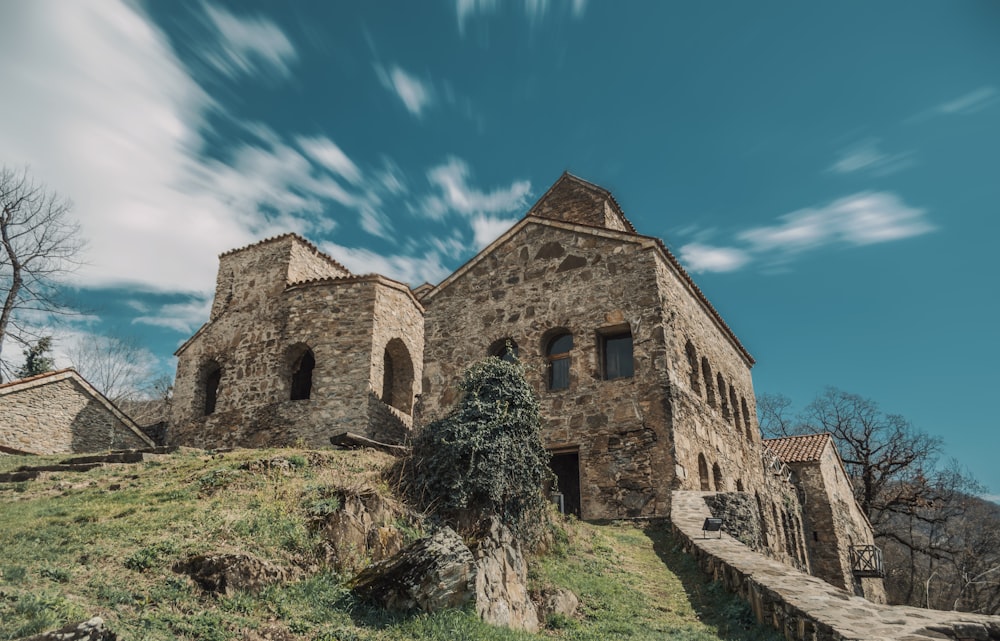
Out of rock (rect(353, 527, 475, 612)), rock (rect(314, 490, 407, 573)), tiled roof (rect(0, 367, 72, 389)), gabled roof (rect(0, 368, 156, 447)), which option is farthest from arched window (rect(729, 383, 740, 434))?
tiled roof (rect(0, 367, 72, 389))

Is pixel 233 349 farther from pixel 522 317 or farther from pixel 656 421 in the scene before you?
pixel 656 421

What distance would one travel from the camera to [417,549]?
287 inches

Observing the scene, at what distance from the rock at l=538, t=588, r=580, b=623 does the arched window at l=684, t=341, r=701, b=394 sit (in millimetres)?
8886

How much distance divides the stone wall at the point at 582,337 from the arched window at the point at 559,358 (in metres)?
0.22

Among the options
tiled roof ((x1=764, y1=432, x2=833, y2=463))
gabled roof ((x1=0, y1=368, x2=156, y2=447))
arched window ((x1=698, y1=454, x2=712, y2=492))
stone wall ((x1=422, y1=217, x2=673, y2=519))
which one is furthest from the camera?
tiled roof ((x1=764, y1=432, x2=833, y2=463))

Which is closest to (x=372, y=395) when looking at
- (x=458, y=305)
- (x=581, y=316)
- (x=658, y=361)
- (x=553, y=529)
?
(x=458, y=305)

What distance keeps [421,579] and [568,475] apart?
8688mm

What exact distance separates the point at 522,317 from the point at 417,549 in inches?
388

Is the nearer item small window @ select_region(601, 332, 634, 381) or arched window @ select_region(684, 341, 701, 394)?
small window @ select_region(601, 332, 634, 381)

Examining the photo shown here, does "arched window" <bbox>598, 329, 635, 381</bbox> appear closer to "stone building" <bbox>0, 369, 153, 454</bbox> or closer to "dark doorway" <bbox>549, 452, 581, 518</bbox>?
"dark doorway" <bbox>549, 452, 581, 518</bbox>

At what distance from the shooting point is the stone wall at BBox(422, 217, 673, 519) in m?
14.1

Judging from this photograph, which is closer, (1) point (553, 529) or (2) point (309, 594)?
(2) point (309, 594)

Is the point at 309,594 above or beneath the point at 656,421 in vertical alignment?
beneath

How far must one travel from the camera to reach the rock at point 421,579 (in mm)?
6949
